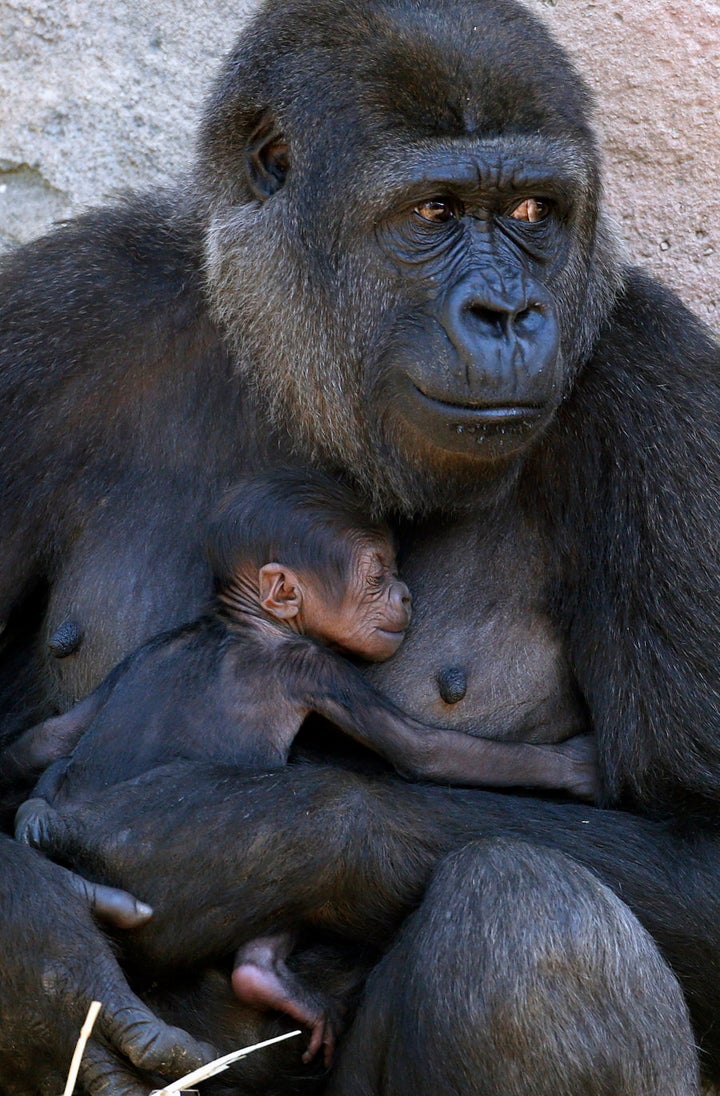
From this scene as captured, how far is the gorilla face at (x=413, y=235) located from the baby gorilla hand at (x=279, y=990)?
3.55ft

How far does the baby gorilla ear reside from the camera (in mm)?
4102

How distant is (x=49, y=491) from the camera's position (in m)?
4.40

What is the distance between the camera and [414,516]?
4.32 metres

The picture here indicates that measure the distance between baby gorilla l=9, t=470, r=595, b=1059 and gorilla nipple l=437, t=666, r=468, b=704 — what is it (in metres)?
0.13

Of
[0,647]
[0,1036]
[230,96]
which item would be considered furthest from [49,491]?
[0,1036]

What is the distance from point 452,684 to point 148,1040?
115 cm

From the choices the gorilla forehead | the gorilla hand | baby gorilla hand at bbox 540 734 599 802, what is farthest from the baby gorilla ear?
the gorilla forehead

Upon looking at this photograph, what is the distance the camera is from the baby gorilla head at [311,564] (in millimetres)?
4102

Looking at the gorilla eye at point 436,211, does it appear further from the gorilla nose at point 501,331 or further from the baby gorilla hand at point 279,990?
the baby gorilla hand at point 279,990

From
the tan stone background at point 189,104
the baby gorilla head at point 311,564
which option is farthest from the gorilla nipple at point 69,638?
the tan stone background at point 189,104

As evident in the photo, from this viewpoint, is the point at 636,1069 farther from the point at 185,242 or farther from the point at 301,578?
the point at 185,242

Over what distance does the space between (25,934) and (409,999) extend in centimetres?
79

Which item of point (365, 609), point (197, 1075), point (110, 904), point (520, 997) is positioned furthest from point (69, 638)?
point (520, 997)

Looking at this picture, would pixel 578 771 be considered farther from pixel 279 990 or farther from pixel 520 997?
pixel 279 990
